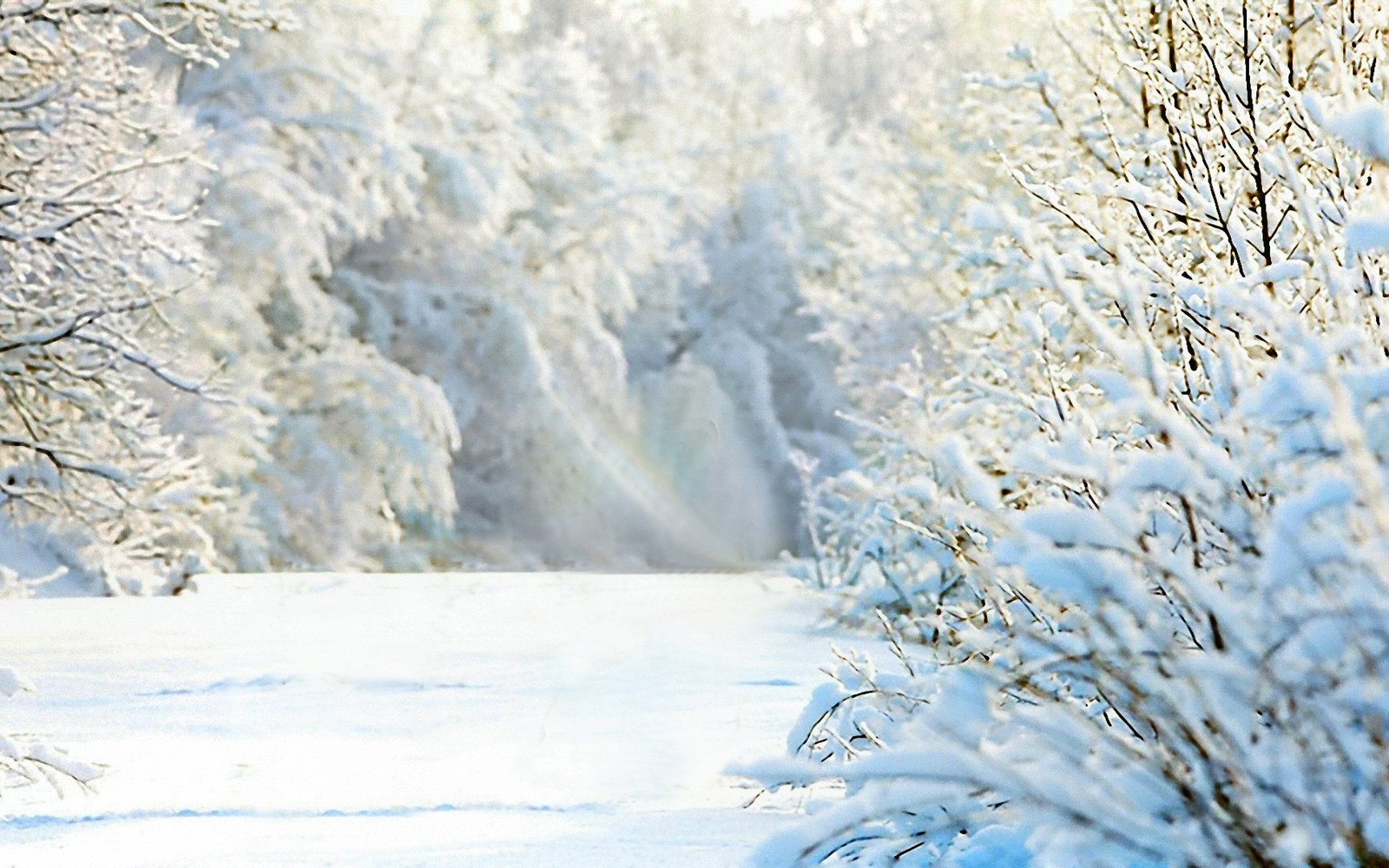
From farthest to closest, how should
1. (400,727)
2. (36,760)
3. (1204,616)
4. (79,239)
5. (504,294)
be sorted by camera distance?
(504,294) < (79,239) < (400,727) < (36,760) < (1204,616)

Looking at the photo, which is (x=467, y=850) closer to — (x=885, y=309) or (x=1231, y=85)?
(x=1231, y=85)

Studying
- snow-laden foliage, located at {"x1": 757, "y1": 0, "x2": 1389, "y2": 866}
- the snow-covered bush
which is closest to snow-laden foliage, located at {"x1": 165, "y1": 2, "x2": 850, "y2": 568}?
the snow-covered bush

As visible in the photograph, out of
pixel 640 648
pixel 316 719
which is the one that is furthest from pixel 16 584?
pixel 640 648

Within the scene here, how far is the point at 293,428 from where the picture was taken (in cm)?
1848

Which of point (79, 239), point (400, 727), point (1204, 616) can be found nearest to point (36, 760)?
point (400, 727)

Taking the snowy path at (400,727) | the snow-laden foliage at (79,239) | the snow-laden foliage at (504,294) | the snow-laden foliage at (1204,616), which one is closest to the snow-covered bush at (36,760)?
the snowy path at (400,727)

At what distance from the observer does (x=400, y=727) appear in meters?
5.00

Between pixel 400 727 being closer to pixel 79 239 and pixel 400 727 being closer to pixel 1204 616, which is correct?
pixel 79 239

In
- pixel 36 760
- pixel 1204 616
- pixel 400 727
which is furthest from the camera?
pixel 400 727

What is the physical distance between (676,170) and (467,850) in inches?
892

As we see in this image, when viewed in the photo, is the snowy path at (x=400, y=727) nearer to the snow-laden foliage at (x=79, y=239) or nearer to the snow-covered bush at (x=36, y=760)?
the snow-covered bush at (x=36, y=760)

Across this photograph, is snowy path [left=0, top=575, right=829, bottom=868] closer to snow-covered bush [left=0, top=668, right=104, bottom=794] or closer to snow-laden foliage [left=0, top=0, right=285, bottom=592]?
snow-covered bush [left=0, top=668, right=104, bottom=794]

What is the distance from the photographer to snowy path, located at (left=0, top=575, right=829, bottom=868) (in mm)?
3436

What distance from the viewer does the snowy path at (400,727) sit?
11.3 ft
